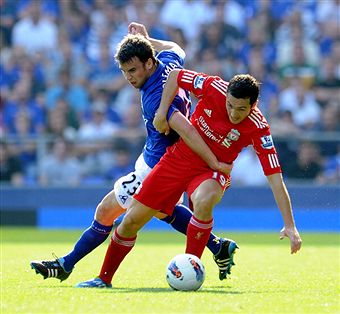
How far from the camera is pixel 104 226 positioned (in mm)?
8078

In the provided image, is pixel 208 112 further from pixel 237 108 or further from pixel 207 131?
pixel 237 108

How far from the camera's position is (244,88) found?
727 cm

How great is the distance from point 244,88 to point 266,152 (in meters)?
0.56

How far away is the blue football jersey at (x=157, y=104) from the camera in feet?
26.1

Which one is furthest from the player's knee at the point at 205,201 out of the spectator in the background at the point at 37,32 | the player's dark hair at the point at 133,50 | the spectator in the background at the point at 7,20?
the spectator in the background at the point at 7,20

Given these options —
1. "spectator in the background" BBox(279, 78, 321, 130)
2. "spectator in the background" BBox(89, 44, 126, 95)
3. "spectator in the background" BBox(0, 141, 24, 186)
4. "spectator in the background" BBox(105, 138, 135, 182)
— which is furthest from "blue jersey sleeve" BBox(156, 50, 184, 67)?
"spectator in the background" BBox(89, 44, 126, 95)

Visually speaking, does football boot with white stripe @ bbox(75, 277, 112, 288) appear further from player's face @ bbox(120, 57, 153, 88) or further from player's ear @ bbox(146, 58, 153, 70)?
player's ear @ bbox(146, 58, 153, 70)

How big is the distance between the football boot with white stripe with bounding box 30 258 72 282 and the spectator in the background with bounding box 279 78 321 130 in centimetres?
891

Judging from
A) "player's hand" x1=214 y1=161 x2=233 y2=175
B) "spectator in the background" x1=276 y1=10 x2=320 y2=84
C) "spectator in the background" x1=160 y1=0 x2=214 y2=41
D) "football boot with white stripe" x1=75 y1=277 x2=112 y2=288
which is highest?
"spectator in the background" x1=160 y1=0 x2=214 y2=41

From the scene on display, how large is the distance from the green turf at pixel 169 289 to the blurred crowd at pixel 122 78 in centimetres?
281

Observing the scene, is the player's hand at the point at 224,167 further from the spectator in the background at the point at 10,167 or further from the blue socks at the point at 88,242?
the spectator in the background at the point at 10,167

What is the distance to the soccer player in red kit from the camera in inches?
295

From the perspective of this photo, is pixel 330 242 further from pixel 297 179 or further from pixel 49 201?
pixel 49 201

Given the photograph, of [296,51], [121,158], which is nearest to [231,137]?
[121,158]
